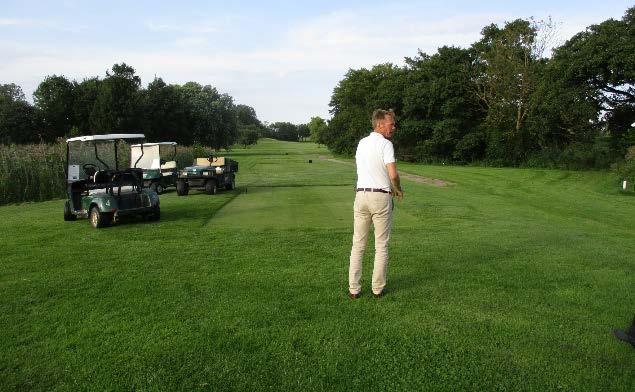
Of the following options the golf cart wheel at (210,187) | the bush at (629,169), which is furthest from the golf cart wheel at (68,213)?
the bush at (629,169)

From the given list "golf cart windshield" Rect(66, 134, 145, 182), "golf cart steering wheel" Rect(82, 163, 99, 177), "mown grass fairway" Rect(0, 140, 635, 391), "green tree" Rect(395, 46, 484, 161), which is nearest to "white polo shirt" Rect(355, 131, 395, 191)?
"mown grass fairway" Rect(0, 140, 635, 391)

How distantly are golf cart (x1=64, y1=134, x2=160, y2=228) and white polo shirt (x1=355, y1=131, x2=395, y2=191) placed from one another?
622cm

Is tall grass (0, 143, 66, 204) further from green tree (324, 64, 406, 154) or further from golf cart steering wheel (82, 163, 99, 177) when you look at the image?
green tree (324, 64, 406, 154)

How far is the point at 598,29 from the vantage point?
1091 inches

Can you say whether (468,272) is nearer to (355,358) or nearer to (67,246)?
(355,358)

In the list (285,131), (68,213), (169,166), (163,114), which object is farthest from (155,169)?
(285,131)

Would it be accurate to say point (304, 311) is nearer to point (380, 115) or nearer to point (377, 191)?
point (377, 191)

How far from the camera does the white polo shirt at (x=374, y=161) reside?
16.1ft

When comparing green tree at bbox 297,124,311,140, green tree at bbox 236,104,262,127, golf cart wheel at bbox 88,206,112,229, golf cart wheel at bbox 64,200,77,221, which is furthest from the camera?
green tree at bbox 297,124,311,140

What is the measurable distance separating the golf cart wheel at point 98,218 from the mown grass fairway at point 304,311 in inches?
14.7

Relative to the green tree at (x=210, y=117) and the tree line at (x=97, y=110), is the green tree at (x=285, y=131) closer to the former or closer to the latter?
the green tree at (x=210, y=117)

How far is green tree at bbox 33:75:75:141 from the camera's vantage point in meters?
52.5

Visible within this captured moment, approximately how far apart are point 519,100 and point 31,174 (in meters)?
31.9

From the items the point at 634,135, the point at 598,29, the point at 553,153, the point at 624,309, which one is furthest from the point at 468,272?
the point at 553,153
